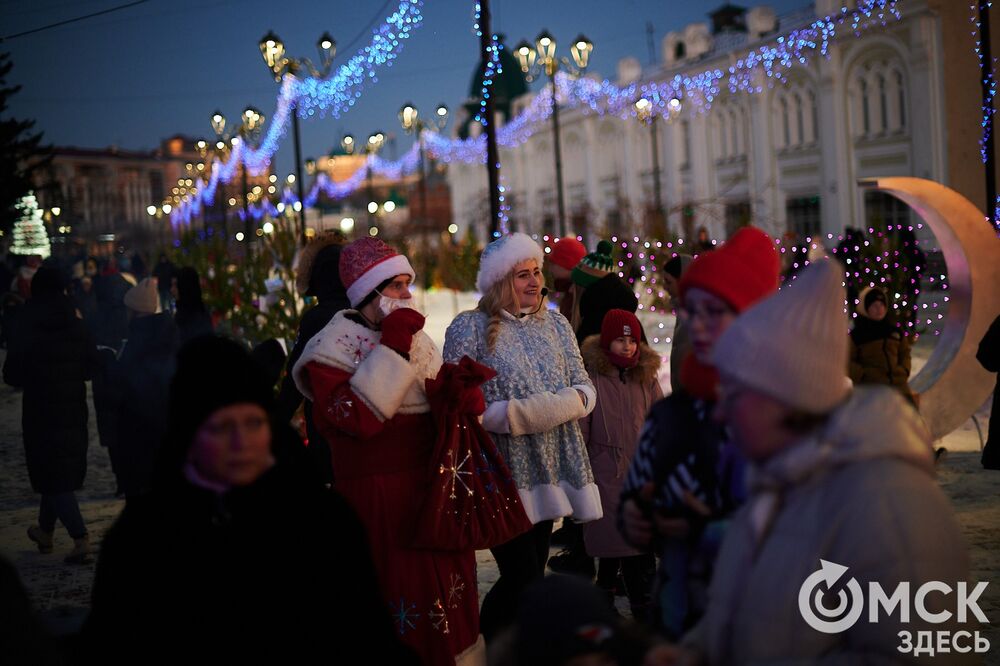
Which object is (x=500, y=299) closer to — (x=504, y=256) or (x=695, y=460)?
(x=504, y=256)

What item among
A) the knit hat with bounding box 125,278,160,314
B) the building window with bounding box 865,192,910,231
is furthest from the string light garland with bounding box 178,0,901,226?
the knit hat with bounding box 125,278,160,314

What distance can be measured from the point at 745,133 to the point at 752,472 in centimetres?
3658

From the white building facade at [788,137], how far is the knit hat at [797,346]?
66.5 feet

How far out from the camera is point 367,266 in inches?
193

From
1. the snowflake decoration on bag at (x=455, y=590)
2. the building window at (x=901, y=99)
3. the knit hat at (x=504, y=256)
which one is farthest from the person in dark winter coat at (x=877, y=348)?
the building window at (x=901, y=99)

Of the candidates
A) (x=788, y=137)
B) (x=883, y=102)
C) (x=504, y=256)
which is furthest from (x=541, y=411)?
(x=788, y=137)

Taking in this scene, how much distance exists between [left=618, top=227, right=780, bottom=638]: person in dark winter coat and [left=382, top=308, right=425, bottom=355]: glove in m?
1.97

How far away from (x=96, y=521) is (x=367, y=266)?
531cm

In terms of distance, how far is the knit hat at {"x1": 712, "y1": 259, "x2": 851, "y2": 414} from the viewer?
2.18m

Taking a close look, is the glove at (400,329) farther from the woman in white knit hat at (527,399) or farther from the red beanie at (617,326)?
the red beanie at (617,326)

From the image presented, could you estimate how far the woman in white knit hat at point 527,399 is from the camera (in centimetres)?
528

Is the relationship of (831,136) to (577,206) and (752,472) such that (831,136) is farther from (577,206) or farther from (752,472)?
(752,472)

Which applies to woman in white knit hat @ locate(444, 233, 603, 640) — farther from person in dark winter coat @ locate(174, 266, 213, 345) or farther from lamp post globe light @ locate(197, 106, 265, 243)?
lamp post globe light @ locate(197, 106, 265, 243)

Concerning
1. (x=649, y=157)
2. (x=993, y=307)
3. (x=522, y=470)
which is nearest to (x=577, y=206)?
Result: (x=649, y=157)
